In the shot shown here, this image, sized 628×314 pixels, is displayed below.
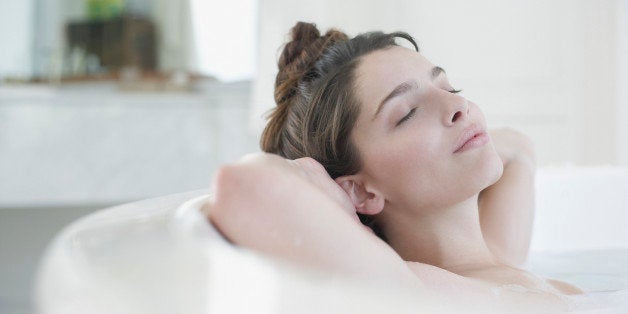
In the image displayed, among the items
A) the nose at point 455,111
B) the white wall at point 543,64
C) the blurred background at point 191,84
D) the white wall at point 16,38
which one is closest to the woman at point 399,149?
the nose at point 455,111

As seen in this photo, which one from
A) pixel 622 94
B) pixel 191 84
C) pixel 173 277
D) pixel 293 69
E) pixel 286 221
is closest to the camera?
pixel 173 277

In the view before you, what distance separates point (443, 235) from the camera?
3.94 ft

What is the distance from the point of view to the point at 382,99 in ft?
3.76

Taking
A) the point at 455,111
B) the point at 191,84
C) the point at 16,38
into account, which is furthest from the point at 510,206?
the point at 16,38

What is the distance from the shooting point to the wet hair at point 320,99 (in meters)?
1.18

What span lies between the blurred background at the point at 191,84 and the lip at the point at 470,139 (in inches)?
69.5

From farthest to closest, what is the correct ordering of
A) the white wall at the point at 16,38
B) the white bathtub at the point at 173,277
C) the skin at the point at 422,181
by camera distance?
the white wall at the point at 16,38, the skin at the point at 422,181, the white bathtub at the point at 173,277

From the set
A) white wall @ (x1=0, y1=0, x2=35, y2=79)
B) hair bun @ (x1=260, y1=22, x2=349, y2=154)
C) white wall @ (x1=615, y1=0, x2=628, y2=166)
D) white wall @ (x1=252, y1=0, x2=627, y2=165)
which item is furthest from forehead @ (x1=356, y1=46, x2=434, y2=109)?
white wall @ (x1=0, y1=0, x2=35, y2=79)

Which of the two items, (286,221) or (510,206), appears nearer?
(286,221)

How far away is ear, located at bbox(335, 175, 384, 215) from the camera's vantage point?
119 cm

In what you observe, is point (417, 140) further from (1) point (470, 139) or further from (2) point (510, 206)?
(2) point (510, 206)

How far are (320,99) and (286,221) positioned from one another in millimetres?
483

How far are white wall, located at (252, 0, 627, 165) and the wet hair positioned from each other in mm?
1758

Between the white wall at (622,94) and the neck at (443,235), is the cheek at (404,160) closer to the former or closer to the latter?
the neck at (443,235)
